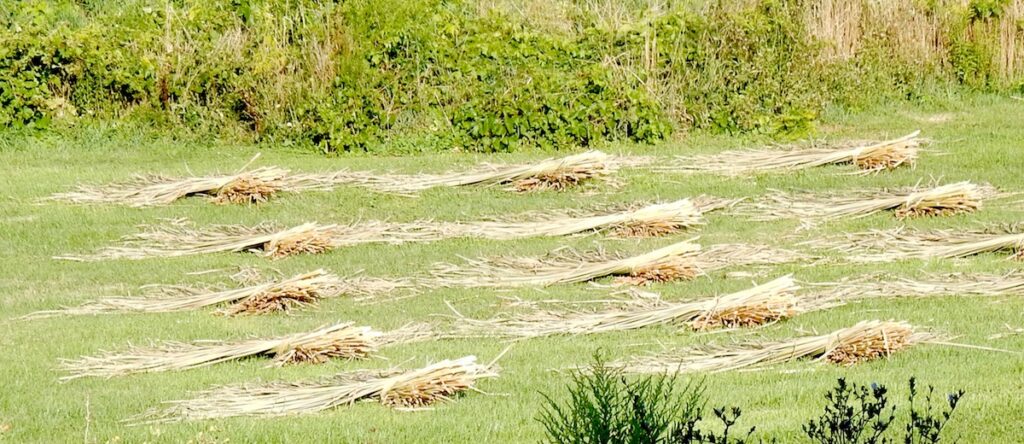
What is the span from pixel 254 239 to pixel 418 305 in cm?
165

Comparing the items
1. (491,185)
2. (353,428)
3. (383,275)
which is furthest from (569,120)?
(353,428)

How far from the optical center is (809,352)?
663 cm

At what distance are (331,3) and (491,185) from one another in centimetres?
325

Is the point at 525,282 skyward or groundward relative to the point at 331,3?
groundward

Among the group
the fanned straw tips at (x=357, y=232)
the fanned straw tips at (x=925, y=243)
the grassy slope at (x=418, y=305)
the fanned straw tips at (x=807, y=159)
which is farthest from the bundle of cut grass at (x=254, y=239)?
the fanned straw tips at (x=925, y=243)

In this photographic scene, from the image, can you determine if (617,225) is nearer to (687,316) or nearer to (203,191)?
(687,316)

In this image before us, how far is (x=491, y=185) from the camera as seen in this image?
10719 mm

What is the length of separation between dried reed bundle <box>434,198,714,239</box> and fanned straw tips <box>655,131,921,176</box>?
1407 mm

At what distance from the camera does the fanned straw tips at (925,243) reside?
8.65m

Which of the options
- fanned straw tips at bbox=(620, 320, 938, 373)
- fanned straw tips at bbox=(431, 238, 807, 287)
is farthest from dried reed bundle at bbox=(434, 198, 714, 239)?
fanned straw tips at bbox=(620, 320, 938, 373)

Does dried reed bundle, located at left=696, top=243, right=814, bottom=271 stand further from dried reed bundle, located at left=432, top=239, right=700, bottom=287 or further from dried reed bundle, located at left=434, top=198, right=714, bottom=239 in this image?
dried reed bundle, located at left=434, top=198, right=714, bottom=239

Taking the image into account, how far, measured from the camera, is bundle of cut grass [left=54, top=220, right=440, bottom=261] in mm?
9273

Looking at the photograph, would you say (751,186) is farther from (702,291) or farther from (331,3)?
(331,3)

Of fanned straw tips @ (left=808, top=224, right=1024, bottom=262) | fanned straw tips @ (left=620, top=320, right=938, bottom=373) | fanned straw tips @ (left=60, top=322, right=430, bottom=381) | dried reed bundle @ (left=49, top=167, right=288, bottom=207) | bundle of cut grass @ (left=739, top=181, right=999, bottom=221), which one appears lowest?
fanned straw tips @ (left=808, top=224, right=1024, bottom=262)
